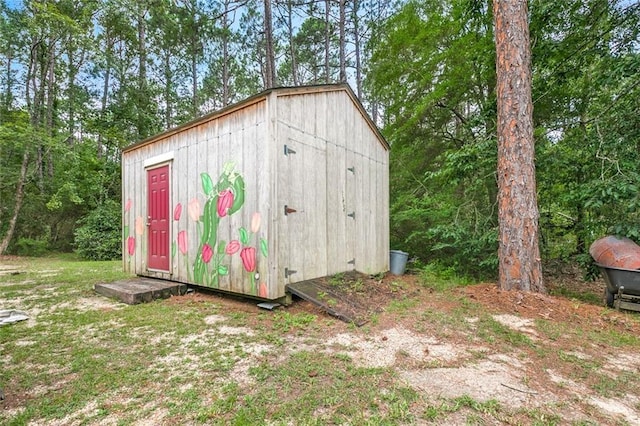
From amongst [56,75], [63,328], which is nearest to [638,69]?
[63,328]

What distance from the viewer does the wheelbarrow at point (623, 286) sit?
3461 mm

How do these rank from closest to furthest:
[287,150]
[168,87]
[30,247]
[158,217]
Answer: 1. [287,150]
2. [158,217]
3. [30,247]
4. [168,87]

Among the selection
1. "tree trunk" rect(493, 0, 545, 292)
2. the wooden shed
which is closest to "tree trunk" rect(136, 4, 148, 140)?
Answer: the wooden shed

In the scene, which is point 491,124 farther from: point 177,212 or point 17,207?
point 17,207

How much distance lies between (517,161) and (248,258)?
3904 mm

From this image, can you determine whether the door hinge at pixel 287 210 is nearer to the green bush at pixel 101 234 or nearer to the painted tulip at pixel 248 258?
the painted tulip at pixel 248 258

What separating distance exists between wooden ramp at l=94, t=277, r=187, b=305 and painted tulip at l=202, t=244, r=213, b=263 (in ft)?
2.42

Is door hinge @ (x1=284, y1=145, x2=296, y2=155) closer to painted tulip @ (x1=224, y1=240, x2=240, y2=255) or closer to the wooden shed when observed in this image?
the wooden shed

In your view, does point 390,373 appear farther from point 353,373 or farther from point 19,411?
point 19,411

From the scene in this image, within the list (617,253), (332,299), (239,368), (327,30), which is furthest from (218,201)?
(327,30)

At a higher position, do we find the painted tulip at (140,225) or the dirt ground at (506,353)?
the painted tulip at (140,225)

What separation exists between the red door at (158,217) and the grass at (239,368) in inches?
57.0

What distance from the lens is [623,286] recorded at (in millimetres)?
3553

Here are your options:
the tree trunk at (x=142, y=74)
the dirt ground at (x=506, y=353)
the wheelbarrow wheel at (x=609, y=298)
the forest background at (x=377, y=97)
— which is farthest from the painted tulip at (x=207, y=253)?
the tree trunk at (x=142, y=74)
